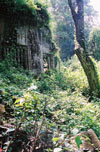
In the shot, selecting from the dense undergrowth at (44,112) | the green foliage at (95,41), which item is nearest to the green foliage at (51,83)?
the dense undergrowth at (44,112)

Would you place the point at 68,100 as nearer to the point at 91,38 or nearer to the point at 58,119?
the point at 58,119

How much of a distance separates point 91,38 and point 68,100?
57.7ft

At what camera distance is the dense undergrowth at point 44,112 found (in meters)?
2.13

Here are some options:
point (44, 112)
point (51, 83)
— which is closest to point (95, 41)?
point (51, 83)

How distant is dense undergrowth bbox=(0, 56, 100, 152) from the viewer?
84.0 inches

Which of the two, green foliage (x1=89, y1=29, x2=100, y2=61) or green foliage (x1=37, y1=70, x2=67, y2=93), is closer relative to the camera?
green foliage (x1=37, y1=70, x2=67, y2=93)

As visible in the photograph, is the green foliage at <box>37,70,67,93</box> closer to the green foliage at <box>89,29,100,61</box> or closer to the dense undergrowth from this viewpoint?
the dense undergrowth

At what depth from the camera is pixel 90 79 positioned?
7906mm

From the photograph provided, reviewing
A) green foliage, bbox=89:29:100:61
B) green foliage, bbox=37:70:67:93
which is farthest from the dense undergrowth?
green foliage, bbox=89:29:100:61

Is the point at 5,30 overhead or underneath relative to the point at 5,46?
overhead

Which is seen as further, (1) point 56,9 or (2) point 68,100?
(1) point 56,9

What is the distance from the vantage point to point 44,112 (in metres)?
2.43

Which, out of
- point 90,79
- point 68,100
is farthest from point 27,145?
point 90,79

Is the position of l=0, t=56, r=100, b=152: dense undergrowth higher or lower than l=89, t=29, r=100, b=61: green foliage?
lower
